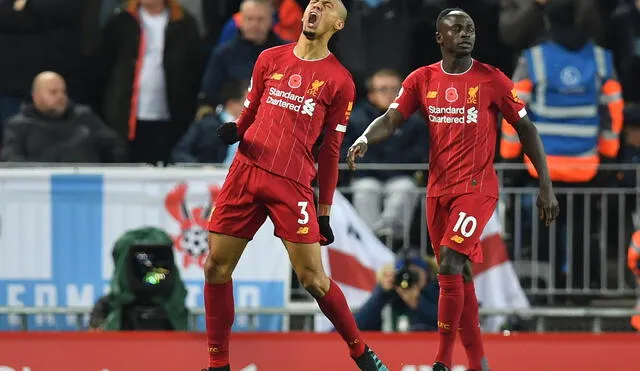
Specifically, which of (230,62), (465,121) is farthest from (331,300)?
(230,62)

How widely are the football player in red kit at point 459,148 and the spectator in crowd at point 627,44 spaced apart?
15.9ft

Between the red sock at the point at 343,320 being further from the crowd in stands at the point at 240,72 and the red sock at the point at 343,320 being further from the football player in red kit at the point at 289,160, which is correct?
the crowd in stands at the point at 240,72

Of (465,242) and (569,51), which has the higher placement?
(569,51)

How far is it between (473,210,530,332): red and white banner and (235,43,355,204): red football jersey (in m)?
3.50

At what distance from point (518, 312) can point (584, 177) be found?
6.31ft

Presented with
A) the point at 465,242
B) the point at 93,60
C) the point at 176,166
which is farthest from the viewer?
the point at 93,60

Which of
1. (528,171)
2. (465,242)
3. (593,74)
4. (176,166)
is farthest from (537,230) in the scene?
(465,242)

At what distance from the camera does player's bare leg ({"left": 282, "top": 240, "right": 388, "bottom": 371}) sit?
10.7 m

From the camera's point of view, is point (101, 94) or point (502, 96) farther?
point (101, 94)

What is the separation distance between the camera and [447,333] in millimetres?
10844

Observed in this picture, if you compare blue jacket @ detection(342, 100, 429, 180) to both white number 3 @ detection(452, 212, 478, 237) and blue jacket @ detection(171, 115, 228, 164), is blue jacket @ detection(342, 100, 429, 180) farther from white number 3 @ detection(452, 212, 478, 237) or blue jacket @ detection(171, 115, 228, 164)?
white number 3 @ detection(452, 212, 478, 237)

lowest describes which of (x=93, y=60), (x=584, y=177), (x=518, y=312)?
(x=518, y=312)

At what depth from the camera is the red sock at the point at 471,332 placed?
11.1 meters

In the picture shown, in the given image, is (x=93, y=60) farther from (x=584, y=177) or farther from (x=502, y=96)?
(x=502, y=96)
